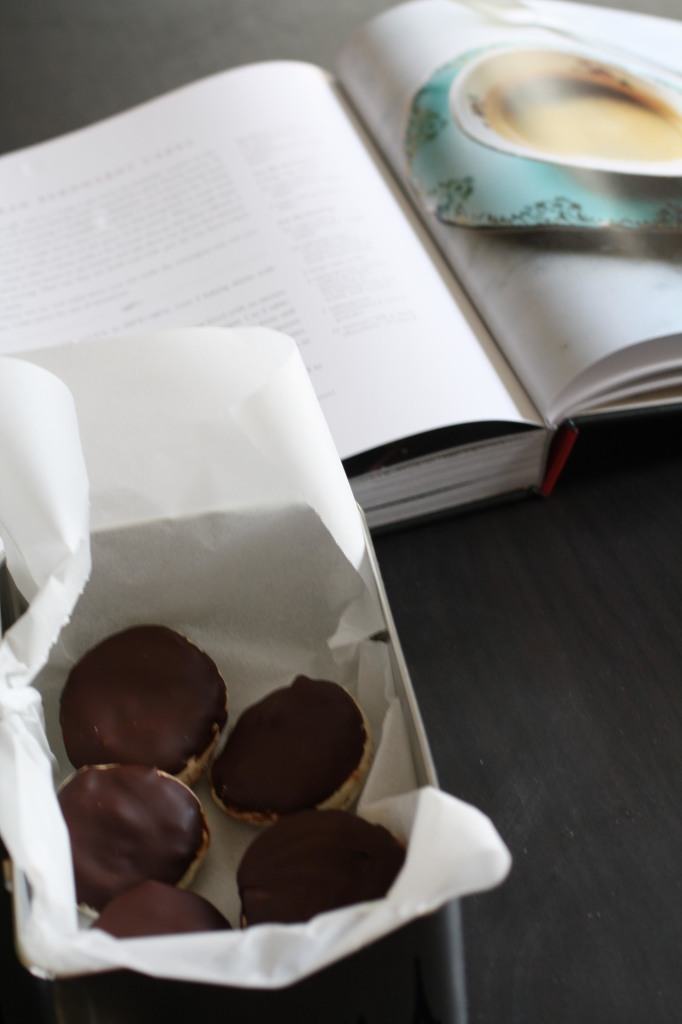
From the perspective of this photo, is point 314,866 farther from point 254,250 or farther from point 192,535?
point 254,250

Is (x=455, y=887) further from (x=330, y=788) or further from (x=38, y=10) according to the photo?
(x=38, y=10)

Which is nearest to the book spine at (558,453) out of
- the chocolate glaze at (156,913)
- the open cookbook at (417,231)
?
the open cookbook at (417,231)

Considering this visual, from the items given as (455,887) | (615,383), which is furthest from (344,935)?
(615,383)

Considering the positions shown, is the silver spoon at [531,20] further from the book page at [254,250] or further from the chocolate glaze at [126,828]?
the chocolate glaze at [126,828]

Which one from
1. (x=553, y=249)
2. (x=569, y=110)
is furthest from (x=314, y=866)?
(x=569, y=110)

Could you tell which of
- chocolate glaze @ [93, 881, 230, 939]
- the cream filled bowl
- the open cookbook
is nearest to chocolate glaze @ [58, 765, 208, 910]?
chocolate glaze @ [93, 881, 230, 939]

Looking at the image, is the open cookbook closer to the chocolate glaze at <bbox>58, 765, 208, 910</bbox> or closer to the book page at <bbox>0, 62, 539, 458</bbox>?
the book page at <bbox>0, 62, 539, 458</bbox>
